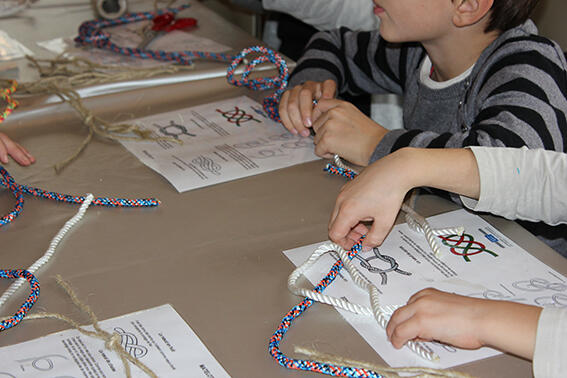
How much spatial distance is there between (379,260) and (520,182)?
191mm

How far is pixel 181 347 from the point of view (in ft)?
1.98

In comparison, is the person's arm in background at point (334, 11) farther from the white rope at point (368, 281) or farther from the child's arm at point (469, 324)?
the child's arm at point (469, 324)

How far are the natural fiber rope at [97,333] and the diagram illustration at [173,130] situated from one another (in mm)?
385

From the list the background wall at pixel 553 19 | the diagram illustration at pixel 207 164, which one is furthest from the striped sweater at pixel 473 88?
the background wall at pixel 553 19

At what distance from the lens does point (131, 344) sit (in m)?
0.61

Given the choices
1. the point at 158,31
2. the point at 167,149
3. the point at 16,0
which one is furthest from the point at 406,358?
the point at 16,0

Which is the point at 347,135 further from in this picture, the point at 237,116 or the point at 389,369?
the point at 389,369

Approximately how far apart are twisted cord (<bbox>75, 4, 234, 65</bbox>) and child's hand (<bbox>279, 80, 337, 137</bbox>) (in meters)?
0.24

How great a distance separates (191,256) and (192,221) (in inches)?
3.0

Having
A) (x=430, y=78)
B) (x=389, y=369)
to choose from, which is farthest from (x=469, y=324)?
(x=430, y=78)

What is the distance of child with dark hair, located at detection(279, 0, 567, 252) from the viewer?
0.86 metres

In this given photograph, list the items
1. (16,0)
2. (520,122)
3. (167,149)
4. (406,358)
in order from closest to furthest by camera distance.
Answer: (406,358), (520,122), (167,149), (16,0)

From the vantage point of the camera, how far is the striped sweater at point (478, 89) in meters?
0.85

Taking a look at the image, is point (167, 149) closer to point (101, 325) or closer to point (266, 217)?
point (266, 217)
